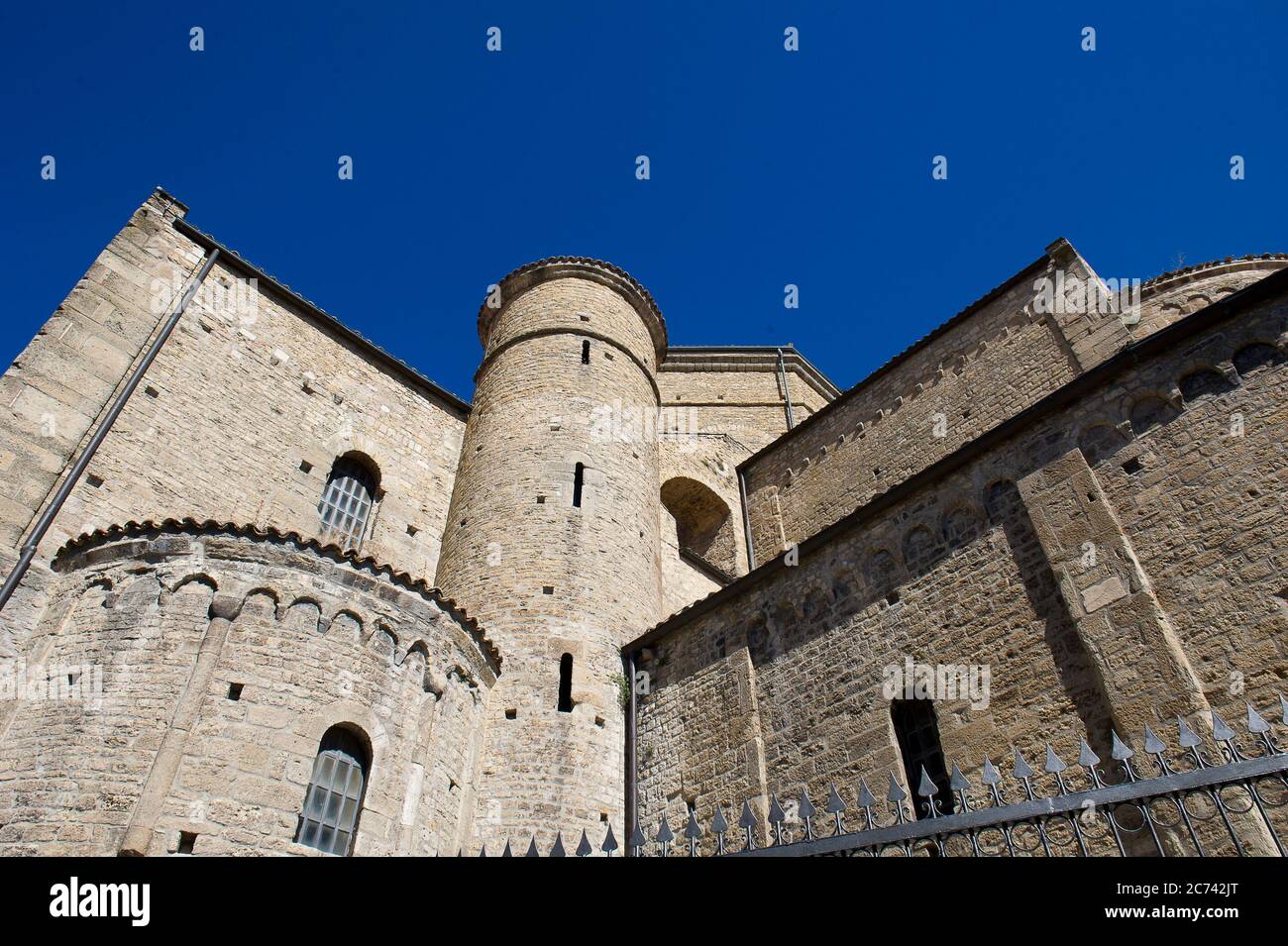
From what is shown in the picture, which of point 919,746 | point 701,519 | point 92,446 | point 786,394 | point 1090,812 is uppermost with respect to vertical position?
point 786,394

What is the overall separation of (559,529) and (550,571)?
77 centimetres

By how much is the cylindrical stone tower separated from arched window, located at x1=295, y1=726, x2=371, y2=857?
1.89 m

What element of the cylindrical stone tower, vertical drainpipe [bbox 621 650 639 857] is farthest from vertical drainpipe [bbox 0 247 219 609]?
vertical drainpipe [bbox 621 650 639 857]

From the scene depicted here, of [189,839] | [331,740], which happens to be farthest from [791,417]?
[189,839]

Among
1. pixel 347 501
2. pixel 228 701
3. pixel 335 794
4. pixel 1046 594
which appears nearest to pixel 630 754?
pixel 335 794

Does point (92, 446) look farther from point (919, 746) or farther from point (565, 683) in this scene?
point (919, 746)

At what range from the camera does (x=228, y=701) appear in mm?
7594

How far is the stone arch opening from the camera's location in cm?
1661

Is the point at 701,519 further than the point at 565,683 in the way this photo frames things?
Yes

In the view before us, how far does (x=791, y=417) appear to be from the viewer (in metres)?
20.0

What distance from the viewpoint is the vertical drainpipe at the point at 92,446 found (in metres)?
8.57

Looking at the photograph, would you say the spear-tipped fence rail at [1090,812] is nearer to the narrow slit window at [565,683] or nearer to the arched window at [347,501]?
the narrow slit window at [565,683]

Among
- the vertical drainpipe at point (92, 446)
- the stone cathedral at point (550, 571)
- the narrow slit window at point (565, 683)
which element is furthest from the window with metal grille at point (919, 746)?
the vertical drainpipe at point (92, 446)
